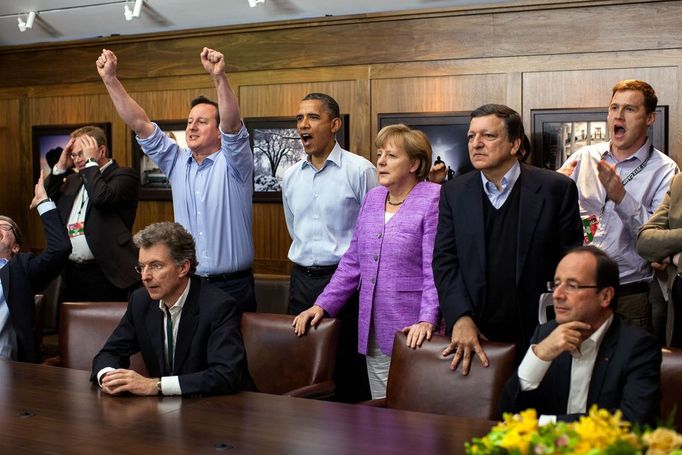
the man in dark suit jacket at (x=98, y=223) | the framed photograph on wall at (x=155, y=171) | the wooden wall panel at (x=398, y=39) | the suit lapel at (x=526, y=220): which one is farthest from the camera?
the framed photograph on wall at (x=155, y=171)

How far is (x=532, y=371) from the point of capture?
2.69 meters

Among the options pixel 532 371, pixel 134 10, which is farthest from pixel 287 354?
pixel 134 10

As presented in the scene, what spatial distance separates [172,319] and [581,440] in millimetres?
2116

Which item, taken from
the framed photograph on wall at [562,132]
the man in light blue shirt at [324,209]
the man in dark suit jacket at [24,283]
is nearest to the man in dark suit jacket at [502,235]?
the man in light blue shirt at [324,209]

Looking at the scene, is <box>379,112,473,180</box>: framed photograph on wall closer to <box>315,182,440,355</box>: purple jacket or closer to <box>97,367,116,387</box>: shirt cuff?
<box>315,182,440,355</box>: purple jacket

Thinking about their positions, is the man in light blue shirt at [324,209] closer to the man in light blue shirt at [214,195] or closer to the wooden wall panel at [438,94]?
the man in light blue shirt at [214,195]

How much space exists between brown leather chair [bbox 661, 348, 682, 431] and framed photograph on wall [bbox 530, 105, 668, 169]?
325 cm

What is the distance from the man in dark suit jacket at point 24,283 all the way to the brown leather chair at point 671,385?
9.08 ft

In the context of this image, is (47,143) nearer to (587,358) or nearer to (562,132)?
(562,132)

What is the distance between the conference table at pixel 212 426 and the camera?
2.35m

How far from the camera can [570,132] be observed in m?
6.02

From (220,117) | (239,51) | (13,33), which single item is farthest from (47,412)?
(13,33)

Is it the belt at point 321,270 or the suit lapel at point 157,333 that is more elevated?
the belt at point 321,270

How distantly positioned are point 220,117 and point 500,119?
1.35 metres
